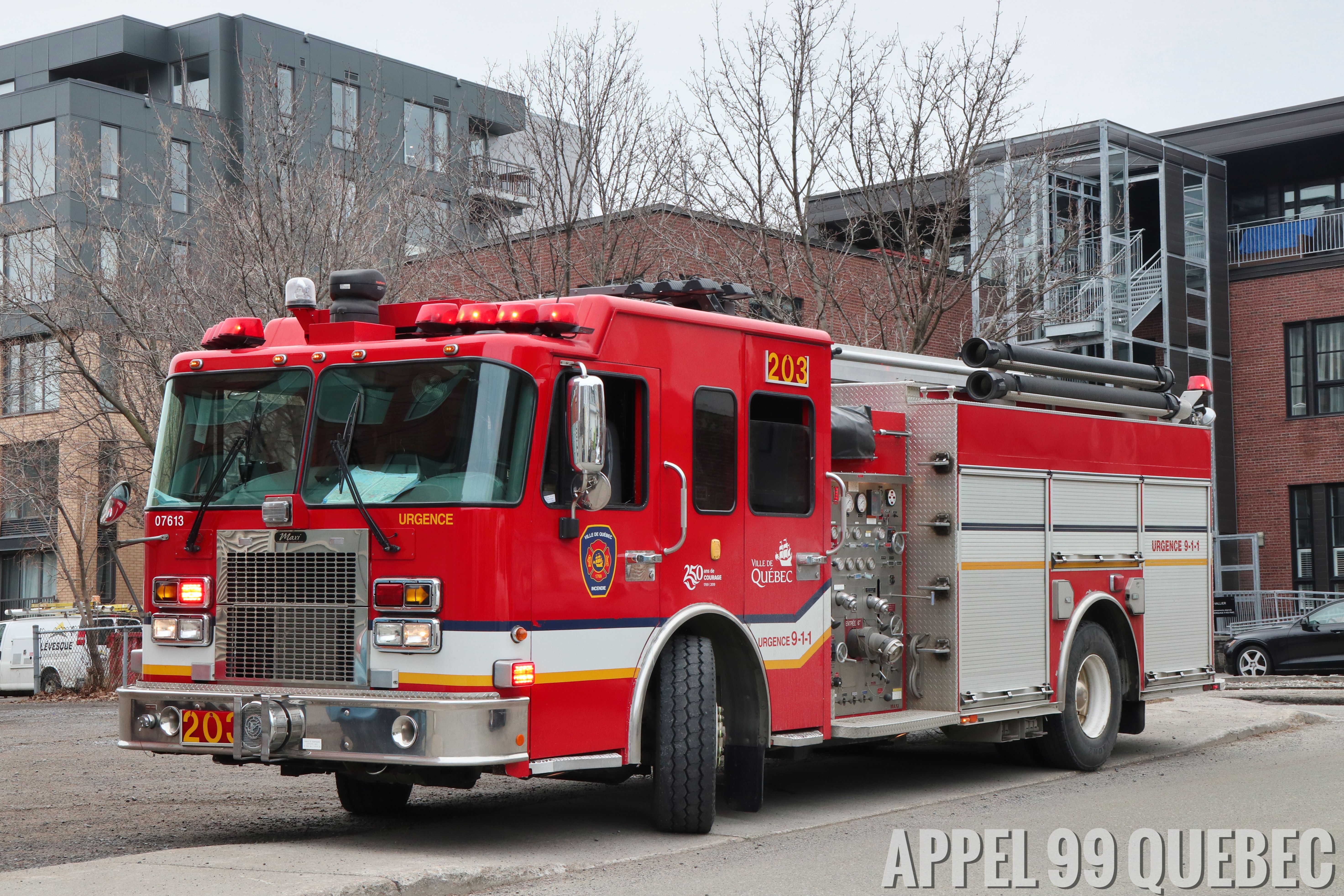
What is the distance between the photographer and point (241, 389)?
8320mm

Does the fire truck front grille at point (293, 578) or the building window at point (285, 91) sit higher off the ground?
the building window at point (285, 91)

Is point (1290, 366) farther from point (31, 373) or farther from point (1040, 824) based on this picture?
point (1040, 824)

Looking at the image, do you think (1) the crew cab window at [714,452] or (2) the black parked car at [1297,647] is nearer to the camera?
(1) the crew cab window at [714,452]

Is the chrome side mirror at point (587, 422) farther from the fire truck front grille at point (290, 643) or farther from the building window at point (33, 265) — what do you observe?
the building window at point (33, 265)

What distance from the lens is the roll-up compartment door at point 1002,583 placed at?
412 inches

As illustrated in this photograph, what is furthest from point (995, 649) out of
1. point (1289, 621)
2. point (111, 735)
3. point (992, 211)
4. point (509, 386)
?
point (1289, 621)

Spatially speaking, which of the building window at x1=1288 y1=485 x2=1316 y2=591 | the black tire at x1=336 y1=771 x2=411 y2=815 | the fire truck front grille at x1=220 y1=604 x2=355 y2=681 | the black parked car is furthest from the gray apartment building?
the building window at x1=1288 y1=485 x2=1316 y2=591

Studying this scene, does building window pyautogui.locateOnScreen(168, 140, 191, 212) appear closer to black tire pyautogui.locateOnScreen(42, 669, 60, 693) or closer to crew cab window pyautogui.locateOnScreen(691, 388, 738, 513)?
Answer: black tire pyautogui.locateOnScreen(42, 669, 60, 693)

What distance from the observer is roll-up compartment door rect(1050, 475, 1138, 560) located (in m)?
11.4

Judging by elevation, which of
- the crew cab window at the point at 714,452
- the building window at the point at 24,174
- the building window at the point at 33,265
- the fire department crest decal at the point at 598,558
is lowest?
the fire department crest decal at the point at 598,558

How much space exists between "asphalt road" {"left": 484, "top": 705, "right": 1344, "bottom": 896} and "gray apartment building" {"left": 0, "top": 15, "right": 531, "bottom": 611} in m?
11.4

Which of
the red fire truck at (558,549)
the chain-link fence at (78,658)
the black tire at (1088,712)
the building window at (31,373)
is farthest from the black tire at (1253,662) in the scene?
the building window at (31,373)

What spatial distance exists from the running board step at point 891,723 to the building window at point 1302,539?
25.2 metres

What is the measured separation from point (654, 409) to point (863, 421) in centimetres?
223
